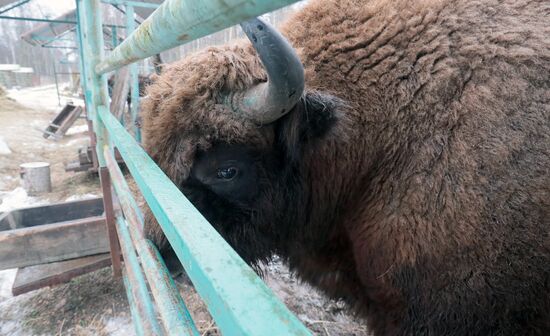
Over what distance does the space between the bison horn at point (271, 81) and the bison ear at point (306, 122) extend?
5.2 inches

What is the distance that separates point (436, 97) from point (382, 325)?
58.4 inches

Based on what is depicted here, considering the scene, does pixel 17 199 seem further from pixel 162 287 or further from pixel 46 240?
pixel 162 287

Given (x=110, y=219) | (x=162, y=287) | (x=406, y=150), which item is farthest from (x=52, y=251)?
(x=406, y=150)

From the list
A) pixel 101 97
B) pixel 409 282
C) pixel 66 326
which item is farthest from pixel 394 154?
pixel 66 326

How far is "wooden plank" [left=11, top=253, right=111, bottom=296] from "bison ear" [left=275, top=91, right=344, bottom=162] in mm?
2708

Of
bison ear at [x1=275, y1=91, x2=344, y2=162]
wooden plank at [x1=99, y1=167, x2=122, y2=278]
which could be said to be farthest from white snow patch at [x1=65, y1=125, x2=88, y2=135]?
bison ear at [x1=275, y1=91, x2=344, y2=162]

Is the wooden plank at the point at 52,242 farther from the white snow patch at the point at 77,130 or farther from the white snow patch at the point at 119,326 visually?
the white snow patch at the point at 77,130

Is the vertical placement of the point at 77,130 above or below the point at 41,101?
above

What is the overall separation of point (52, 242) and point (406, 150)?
11.3 ft

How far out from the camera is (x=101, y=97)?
2.97 metres

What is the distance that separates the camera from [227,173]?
6.50 ft

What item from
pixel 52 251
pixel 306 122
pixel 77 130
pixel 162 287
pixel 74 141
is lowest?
pixel 77 130

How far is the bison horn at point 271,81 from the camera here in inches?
50.2

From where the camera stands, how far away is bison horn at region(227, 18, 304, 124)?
127 cm
